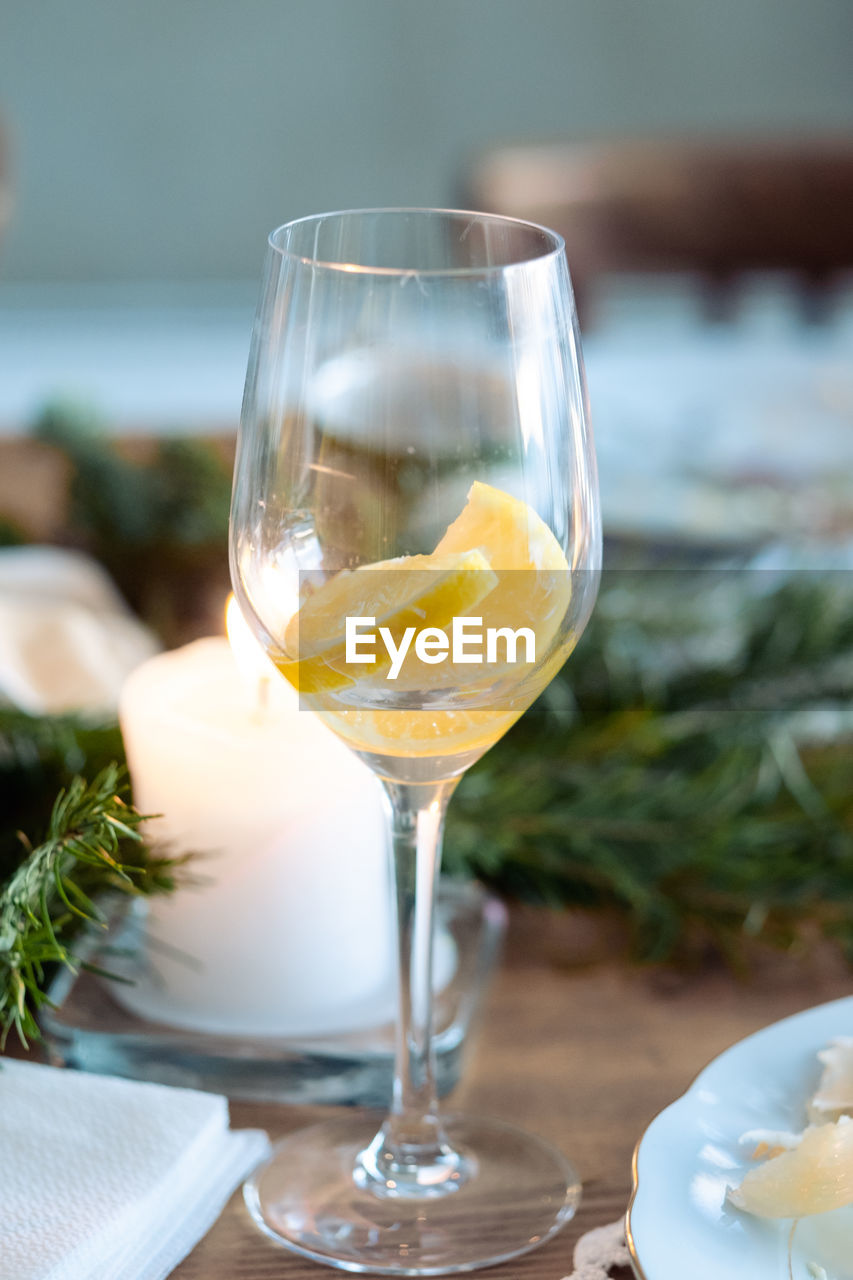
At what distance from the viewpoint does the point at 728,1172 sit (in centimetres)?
34

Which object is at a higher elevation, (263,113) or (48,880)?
(263,113)

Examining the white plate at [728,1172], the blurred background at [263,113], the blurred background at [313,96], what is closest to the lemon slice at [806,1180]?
the white plate at [728,1172]

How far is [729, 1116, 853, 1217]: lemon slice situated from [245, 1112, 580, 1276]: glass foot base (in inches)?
2.8

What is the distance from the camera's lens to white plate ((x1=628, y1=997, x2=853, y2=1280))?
1.01ft

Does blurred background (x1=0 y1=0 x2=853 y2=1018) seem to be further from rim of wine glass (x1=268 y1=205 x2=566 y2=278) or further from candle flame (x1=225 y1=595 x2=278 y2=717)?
rim of wine glass (x1=268 y1=205 x2=566 y2=278)

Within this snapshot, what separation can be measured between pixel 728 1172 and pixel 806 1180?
0.03 m

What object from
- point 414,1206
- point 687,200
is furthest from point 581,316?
point 414,1206

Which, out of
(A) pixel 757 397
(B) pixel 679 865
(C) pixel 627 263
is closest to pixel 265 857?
(B) pixel 679 865

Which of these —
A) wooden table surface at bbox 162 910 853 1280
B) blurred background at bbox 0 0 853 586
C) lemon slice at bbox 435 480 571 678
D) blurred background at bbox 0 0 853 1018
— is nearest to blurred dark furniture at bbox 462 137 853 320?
blurred background at bbox 0 0 853 1018

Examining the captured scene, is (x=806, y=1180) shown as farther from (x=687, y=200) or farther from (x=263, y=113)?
(x=263, y=113)

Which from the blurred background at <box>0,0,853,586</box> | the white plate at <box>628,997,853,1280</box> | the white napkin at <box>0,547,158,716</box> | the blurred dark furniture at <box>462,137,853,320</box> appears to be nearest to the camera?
the white plate at <box>628,997,853,1280</box>

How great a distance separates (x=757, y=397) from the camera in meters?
1.07

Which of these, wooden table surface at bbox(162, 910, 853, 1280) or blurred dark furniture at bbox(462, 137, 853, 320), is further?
blurred dark furniture at bbox(462, 137, 853, 320)

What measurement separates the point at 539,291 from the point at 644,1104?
247 millimetres
